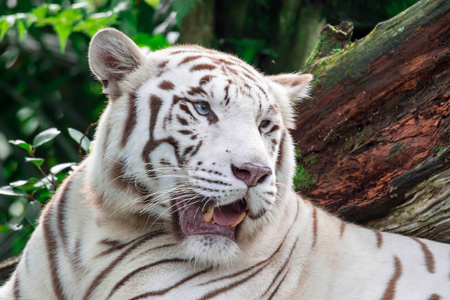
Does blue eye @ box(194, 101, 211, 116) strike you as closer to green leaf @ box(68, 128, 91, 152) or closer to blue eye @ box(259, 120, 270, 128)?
blue eye @ box(259, 120, 270, 128)

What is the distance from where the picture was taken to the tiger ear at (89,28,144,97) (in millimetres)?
2365

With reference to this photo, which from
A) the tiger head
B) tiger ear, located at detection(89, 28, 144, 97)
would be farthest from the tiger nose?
tiger ear, located at detection(89, 28, 144, 97)

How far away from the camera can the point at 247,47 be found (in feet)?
17.8

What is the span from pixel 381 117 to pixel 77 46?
486 cm

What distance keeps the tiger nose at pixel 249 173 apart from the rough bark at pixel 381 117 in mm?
1087

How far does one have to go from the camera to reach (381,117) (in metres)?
3.12

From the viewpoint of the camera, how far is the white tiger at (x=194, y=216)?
213cm

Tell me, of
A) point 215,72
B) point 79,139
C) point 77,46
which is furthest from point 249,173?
point 77,46

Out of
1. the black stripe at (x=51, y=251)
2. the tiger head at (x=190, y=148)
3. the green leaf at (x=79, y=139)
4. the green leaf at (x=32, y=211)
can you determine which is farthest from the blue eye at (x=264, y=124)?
the green leaf at (x=32, y=211)

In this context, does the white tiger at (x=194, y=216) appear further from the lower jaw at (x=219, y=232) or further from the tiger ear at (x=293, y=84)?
the tiger ear at (x=293, y=84)

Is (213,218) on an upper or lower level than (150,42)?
lower

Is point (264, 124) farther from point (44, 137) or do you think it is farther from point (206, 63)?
point (44, 137)

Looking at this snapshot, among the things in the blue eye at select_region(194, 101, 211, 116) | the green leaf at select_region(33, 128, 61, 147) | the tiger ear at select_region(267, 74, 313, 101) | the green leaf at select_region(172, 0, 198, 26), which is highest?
the green leaf at select_region(172, 0, 198, 26)

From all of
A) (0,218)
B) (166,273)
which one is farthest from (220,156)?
(0,218)
